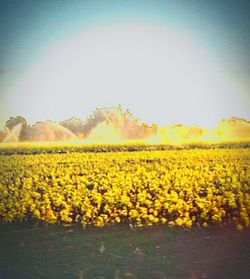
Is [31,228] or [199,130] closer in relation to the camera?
[31,228]

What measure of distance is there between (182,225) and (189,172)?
212 cm

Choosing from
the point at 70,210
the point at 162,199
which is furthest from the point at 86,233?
the point at 162,199

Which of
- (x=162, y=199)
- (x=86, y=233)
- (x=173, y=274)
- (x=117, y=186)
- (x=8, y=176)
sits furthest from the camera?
(x=8, y=176)

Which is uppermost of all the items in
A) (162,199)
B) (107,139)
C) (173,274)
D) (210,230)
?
(107,139)

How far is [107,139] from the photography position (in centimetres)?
1116

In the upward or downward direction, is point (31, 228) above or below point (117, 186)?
below

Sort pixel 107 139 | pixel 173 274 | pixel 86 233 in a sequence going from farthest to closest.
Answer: pixel 107 139
pixel 86 233
pixel 173 274

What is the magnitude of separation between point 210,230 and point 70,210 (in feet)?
6.43

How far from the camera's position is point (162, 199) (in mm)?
4660

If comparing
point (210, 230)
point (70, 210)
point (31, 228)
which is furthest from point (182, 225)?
point (31, 228)

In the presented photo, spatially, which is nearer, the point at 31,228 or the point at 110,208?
the point at 31,228

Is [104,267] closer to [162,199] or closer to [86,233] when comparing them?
[86,233]

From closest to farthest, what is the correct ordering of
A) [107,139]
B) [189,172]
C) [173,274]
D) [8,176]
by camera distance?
[173,274]
[189,172]
[8,176]
[107,139]

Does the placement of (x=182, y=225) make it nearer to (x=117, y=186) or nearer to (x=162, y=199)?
(x=162, y=199)
